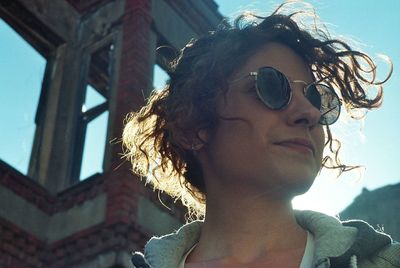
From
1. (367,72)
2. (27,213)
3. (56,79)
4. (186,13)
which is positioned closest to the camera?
(367,72)

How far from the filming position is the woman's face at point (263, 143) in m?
2.34

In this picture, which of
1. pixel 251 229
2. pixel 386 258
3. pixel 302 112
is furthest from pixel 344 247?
pixel 302 112

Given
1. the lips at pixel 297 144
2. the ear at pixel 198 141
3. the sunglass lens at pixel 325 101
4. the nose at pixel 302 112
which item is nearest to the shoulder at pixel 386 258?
the lips at pixel 297 144

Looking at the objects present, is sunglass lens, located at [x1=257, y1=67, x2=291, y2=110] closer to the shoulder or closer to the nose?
the nose

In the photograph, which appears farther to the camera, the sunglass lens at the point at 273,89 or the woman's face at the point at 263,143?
the sunglass lens at the point at 273,89

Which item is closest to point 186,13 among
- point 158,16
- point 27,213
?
point 158,16

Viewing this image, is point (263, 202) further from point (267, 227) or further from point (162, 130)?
point (162, 130)

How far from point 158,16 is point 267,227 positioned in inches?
319

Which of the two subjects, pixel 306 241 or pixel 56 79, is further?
pixel 56 79

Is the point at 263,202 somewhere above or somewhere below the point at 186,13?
below

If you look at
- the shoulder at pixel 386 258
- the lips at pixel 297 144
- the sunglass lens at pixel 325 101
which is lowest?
the shoulder at pixel 386 258

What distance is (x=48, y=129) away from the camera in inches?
371

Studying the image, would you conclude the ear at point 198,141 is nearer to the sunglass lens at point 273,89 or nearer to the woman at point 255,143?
the woman at point 255,143

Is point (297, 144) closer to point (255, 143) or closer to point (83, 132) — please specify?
point (255, 143)
